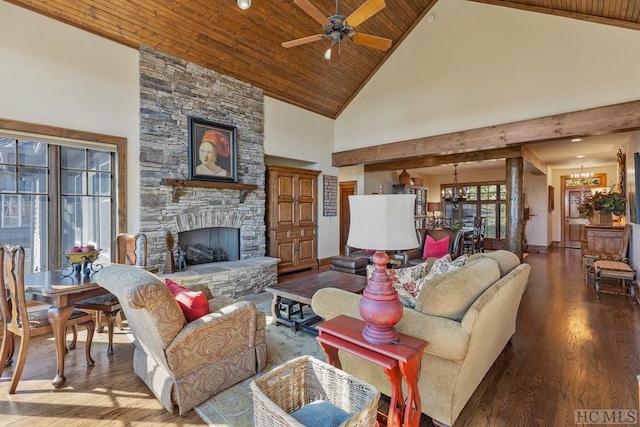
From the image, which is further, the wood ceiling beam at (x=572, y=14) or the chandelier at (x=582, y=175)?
the chandelier at (x=582, y=175)

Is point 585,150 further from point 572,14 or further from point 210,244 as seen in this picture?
point 210,244

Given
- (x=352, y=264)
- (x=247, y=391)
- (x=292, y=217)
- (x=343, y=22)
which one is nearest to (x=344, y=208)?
(x=292, y=217)

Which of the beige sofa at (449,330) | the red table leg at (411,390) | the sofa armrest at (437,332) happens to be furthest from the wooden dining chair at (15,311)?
the red table leg at (411,390)

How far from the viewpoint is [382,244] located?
1.63 meters

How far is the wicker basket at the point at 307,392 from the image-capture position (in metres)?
1.33

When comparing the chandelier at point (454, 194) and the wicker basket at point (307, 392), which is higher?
the chandelier at point (454, 194)

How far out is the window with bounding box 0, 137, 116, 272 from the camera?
3.28 m

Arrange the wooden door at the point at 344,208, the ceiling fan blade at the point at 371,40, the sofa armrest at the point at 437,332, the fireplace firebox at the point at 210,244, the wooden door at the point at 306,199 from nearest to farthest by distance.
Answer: the sofa armrest at the point at 437,332, the ceiling fan blade at the point at 371,40, the fireplace firebox at the point at 210,244, the wooden door at the point at 306,199, the wooden door at the point at 344,208

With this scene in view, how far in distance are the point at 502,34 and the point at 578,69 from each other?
1279 millimetres

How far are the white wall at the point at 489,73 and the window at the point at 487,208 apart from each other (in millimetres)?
5039

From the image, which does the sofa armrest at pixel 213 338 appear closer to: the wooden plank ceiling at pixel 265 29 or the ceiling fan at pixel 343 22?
the ceiling fan at pixel 343 22

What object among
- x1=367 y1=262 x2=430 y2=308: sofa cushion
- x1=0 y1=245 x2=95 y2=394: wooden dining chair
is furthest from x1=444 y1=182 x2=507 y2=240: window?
x1=0 y1=245 x2=95 y2=394: wooden dining chair

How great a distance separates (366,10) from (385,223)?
2.48 meters

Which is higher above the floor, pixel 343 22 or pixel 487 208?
pixel 343 22
